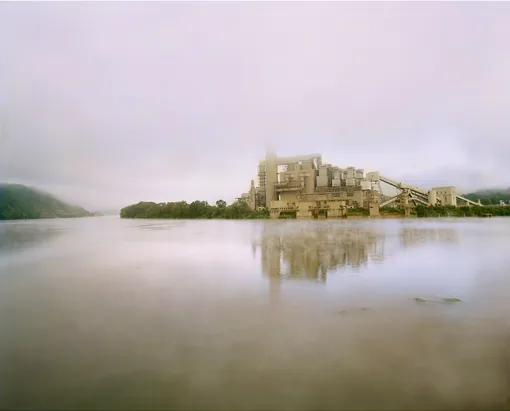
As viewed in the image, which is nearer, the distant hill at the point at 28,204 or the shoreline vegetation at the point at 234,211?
the distant hill at the point at 28,204

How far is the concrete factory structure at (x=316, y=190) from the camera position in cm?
2162

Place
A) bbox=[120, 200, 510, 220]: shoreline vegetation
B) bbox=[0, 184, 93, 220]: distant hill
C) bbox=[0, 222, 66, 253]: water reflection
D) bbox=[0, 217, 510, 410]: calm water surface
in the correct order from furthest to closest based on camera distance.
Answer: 1. bbox=[120, 200, 510, 220]: shoreline vegetation
2. bbox=[0, 222, 66, 253]: water reflection
3. bbox=[0, 184, 93, 220]: distant hill
4. bbox=[0, 217, 510, 410]: calm water surface

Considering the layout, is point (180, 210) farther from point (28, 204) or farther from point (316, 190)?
point (28, 204)

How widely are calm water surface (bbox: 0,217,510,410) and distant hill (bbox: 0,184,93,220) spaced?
3482mm

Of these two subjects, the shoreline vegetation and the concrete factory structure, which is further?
the concrete factory structure

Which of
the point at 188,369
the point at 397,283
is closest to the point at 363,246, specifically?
the point at 397,283

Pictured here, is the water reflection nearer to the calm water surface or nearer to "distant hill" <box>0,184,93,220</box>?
"distant hill" <box>0,184,93,220</box>

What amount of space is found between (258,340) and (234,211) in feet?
108

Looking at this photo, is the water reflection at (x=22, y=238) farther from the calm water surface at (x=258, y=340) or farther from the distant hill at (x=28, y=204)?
the calm water surface at (x=258, y=340)

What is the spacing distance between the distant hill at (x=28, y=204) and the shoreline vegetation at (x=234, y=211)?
815 inches

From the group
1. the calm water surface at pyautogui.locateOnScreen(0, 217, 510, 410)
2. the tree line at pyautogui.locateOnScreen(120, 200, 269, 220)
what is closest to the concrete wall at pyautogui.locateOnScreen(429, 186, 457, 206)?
the calm water surface at pyautogui.locateOnScreen(0, 217, 510, 410)

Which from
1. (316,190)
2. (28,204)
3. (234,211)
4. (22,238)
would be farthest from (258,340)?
(234,211)

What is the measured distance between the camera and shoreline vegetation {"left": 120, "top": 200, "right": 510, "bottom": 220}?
19.0 metres

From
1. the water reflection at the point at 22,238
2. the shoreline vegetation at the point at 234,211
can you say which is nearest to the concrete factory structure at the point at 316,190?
the shoreline vegetation at the point at 234,211
